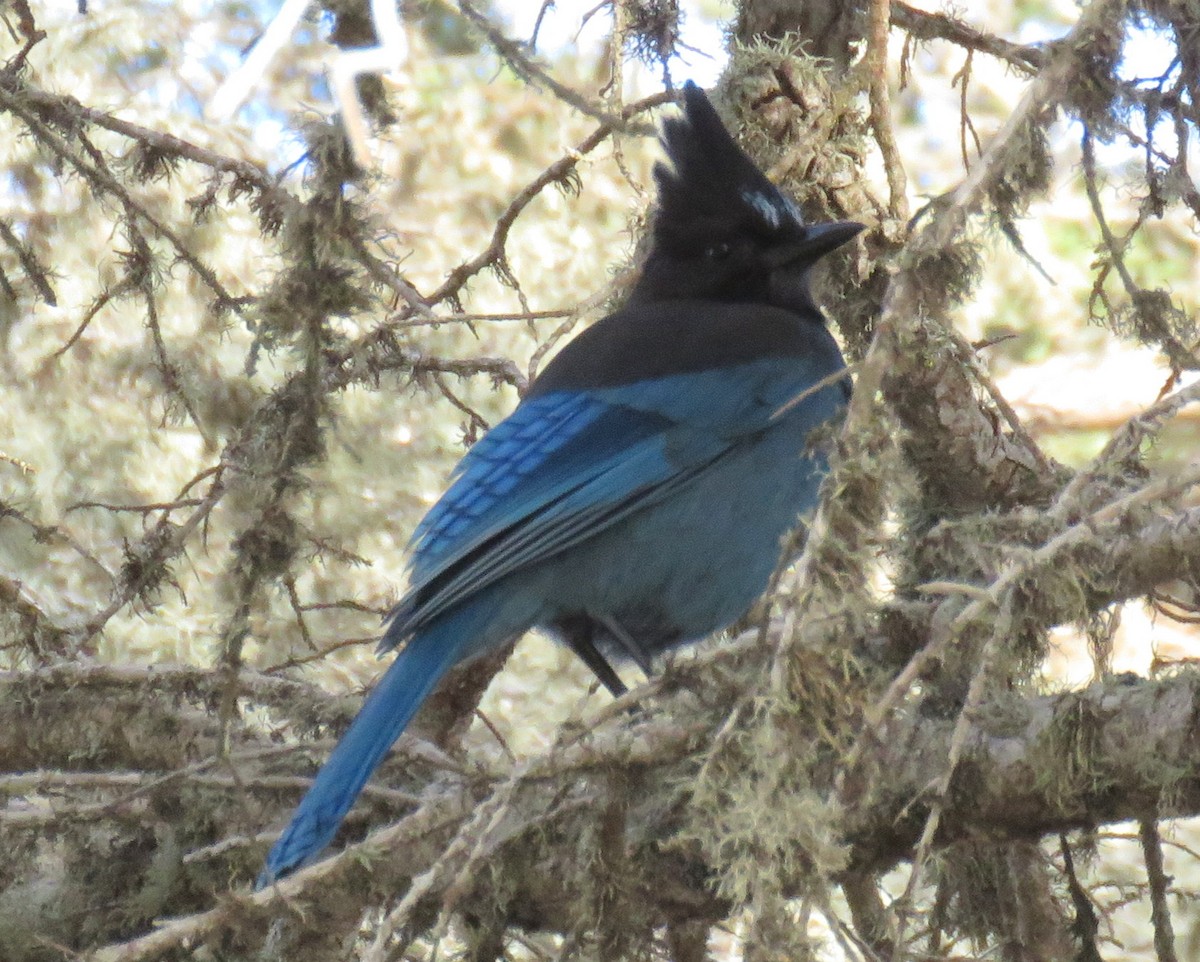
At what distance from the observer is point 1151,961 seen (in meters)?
4.91

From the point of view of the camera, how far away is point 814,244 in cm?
347

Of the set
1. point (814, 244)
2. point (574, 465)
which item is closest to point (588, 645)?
point (574, 465)

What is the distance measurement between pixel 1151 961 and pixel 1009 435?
225 centimetres

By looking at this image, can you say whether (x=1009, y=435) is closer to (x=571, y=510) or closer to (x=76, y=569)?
(x=571, y=510)

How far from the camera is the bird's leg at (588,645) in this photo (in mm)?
3475

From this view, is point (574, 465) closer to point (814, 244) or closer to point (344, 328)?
point (814, 244)

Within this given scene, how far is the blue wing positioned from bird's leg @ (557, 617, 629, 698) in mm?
320

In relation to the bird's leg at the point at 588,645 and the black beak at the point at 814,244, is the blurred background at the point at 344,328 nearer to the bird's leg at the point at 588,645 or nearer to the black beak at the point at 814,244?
the black beak at the point at 814,244

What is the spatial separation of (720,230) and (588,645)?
3.25 feet

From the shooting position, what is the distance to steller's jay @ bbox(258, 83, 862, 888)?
3131 millimetres

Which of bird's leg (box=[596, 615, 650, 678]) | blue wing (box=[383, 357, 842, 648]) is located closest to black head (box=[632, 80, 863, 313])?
blue wing (box=[383, 357, 842, 648])

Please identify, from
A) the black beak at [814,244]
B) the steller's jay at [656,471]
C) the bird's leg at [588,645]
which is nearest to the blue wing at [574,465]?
the steller's jay at [656,471]

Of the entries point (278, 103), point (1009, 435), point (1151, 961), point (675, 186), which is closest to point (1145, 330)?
point (1009, 435)

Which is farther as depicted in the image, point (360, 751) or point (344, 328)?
point (344, 328)
